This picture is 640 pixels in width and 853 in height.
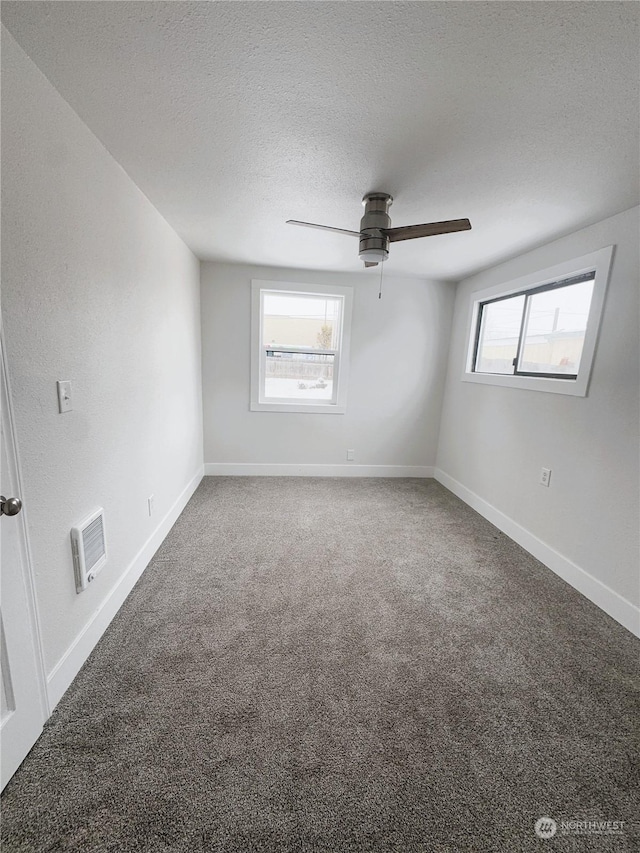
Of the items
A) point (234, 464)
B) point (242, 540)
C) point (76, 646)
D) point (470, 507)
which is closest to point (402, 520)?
point (470, 507)

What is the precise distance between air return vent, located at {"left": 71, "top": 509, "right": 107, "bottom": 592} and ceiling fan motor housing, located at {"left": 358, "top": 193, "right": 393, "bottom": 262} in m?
2.07

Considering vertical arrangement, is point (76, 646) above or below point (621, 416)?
below

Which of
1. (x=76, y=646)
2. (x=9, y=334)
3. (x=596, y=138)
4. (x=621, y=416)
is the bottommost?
(x=76, y=646)

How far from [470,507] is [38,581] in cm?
339

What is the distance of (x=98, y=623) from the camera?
162cm

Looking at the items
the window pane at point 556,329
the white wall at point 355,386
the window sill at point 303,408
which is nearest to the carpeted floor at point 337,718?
the window pane at point 556,329

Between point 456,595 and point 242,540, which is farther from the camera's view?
point 242,540

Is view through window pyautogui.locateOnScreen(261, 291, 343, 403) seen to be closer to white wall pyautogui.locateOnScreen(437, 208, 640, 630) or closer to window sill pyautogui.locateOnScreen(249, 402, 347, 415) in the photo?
window sill pyautogui.locateOnScreen(249, 402, 347, 415)

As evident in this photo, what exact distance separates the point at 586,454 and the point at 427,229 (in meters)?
1.78

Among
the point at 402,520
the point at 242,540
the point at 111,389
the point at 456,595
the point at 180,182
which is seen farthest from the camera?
the point at 402,520

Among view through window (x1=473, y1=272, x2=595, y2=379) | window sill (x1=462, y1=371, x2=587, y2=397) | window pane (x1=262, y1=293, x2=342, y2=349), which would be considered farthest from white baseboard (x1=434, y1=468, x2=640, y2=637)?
window pane (x1=262, y1=293, x2=342, y2=349)

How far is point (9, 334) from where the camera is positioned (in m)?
1.07

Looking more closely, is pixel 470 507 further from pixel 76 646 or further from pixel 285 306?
pixel 76 646

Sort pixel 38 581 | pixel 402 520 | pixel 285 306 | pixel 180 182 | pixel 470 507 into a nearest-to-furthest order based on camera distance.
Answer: pixel 38 581 < pixel 180 182 < pixel 402 520 < pixel 470 507 < pixel 285 306
